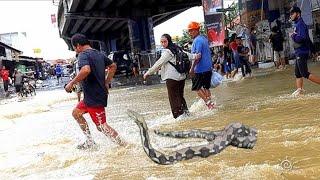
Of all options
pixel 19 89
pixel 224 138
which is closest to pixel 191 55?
pixel 224 138

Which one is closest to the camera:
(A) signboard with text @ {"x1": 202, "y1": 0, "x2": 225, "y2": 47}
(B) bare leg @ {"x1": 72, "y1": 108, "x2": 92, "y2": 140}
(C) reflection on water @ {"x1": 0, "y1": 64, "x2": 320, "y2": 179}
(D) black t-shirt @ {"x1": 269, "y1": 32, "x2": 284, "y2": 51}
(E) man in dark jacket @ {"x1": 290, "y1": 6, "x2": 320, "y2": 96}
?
(C) reflection on water @ {"x1": 0, "y1": 64, "x2": 320, "y2": 179}

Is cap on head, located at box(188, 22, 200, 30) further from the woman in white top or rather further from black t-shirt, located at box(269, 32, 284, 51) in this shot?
black t-shirt, located at box(269, 32, 284, 51)

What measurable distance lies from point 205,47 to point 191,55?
0.35 meters

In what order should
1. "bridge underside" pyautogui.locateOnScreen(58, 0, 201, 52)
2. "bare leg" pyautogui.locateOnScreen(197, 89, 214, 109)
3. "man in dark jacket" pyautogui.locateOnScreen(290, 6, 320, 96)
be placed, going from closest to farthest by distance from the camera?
"man in dark jacket" pyautogui.locateOnScreen(290, 6, 320, 96)
"bare leg" pyautogui.locateOnScreen(197, 89, 214, 109)
"bridge underside" pyautogui.locateOnScreen(58, 0, 201, 52)

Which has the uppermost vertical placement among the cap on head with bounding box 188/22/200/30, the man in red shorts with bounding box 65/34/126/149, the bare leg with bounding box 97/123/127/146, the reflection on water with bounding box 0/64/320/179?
the cap on head with bounding box 188/22/200/30

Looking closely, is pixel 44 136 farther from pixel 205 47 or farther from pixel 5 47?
pixel 5 47

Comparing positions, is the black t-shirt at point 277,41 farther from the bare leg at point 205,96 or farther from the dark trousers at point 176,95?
the dark trousers at point 176,95

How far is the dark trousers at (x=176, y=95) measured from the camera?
351 inches

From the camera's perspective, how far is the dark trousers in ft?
29.2

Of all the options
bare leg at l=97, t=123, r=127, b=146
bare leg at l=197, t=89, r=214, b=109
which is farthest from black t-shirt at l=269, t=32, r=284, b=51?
bare leg at l=97, t=123, r=127, b=146

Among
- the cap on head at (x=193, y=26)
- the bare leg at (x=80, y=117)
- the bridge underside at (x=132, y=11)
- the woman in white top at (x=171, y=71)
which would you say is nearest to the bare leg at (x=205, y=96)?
the woman in white top at (x=171, y=71)

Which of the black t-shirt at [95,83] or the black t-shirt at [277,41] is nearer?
the black t-shirt at [95,83]

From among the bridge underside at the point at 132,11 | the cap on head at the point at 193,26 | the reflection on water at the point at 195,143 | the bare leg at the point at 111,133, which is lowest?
the reflection on water at the point at 195,143

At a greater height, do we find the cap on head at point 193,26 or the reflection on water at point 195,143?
the cap on head at point 193,26
